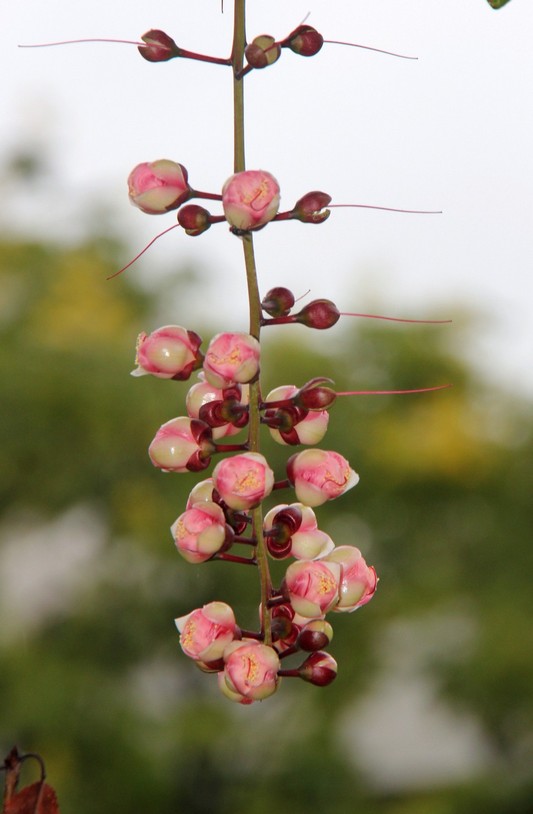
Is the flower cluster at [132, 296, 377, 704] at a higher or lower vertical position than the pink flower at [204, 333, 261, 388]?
lower

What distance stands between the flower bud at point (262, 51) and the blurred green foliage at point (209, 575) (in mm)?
3254

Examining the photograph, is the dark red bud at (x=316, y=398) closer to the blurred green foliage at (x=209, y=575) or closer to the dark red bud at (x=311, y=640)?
the dark red bud at (x=311, y=640)

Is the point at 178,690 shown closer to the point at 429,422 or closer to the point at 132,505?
the point at 132,505

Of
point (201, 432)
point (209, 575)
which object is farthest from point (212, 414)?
point (209, 575)

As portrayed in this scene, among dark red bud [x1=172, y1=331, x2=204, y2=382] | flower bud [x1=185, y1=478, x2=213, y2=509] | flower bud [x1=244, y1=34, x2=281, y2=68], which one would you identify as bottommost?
flower bud [x1=185, y1=478, x2=213, y2=509]

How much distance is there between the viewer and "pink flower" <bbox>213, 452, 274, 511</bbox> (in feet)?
1.27

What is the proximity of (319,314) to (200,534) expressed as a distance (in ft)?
0.29

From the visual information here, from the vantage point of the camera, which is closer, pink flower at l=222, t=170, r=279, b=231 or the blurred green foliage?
pink flower at l=222, t=170, r=279, b=231

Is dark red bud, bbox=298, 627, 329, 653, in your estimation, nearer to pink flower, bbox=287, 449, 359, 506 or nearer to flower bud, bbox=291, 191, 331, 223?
pink flower, bbox=287, 449, 359, 506

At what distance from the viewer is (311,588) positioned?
405mm

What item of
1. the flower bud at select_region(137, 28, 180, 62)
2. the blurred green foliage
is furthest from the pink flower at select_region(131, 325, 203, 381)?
the blurred green foliage

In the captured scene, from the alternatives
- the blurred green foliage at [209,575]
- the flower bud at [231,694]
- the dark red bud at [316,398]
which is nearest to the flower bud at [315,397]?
the dark red bud at [316,398]

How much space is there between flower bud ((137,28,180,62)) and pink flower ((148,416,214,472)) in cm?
13

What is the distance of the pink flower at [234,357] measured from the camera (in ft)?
1.25
